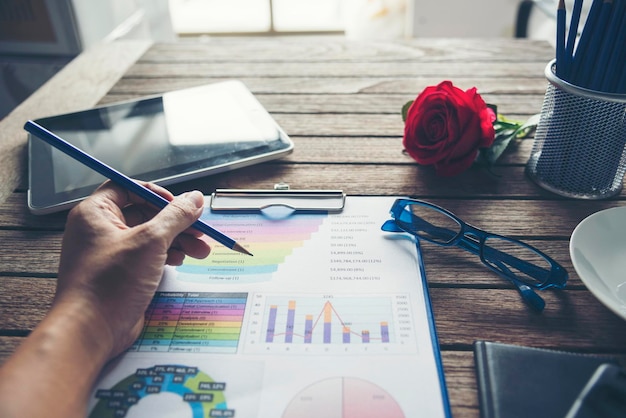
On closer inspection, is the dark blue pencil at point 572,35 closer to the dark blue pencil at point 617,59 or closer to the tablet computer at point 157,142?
the dark blue pencil at point 617,59

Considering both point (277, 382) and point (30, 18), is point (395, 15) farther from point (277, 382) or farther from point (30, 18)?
point (277, 382)

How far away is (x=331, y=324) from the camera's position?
486 mm

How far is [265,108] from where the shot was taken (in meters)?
0.93

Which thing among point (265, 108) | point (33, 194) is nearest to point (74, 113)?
point (33, 194)

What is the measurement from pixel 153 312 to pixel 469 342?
30 cm

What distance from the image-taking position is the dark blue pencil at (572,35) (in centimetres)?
59

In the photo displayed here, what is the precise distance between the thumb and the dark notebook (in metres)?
0.30

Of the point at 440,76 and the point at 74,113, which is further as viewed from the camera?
the point at 440,76

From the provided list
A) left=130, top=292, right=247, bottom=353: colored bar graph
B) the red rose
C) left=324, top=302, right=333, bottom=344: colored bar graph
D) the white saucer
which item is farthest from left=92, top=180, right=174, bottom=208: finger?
the white saucer

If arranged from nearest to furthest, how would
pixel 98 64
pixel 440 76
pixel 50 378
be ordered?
pixel 50 378 → pixel 440 76 → pixel 98 64

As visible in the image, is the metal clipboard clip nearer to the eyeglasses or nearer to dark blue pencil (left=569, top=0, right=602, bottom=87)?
the eyeglasses

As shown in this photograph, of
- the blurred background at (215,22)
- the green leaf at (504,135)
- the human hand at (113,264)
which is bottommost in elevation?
the blurred background at (215,22)

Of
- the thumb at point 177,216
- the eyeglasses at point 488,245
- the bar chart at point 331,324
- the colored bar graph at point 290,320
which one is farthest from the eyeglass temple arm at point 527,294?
the thumb at point 177,216

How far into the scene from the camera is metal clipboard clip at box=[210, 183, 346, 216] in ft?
2.12
